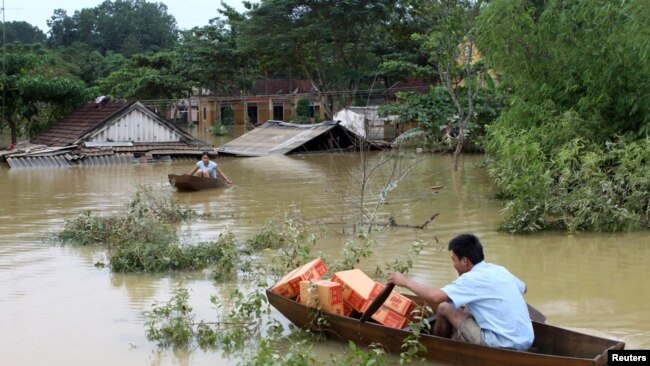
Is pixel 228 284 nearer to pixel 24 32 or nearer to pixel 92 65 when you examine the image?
pixel 92 65

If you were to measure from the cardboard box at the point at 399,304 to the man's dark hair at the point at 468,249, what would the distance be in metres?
0.92

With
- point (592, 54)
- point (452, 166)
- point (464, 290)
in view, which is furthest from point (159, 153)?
point (464, 290)

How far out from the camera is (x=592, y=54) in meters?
13.7

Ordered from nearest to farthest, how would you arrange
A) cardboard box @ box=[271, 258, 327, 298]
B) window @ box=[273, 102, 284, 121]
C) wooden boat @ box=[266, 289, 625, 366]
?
wooden boat @ box=[266, 289, 625, 366] → cardboard box @ box=[271, 258, 327, 298] → window @ box=[273, 102, 284, 121]

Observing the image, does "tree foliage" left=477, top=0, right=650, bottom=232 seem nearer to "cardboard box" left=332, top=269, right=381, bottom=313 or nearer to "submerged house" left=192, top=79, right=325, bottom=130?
"cardboard box" left=332, top=269, right=381, bottom=313

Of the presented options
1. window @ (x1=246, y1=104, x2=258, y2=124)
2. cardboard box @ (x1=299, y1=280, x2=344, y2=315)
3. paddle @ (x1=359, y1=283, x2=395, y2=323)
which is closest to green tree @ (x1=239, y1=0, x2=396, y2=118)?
window @ (x1=246, y1=104, x2=258, y2=124)

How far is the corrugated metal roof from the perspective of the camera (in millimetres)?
29781

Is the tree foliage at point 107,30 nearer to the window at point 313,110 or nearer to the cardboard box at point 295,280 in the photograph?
the window at point 313,110

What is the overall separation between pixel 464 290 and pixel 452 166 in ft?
61.0

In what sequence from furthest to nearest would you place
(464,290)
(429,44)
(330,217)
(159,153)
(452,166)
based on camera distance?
1. (159,153)
2. (452,166)
3. (429,44)
4. (330,217)
5. (464,290)

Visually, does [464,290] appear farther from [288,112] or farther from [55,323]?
[288,112]

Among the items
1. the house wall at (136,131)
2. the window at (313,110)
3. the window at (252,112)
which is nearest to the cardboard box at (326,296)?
the house wall at (136,131)

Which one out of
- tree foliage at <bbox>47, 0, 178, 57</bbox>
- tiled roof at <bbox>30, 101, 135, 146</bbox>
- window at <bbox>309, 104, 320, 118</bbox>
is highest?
tree foliage at <bbox>47, 0, 178, 57</bbox>

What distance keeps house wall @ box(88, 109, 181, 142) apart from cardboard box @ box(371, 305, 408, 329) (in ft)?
74.0
